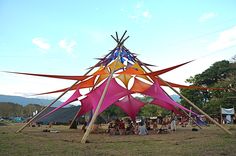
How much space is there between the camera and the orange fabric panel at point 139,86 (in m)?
14.4

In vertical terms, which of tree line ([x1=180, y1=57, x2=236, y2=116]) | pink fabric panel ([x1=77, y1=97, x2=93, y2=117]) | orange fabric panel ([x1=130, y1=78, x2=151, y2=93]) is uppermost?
tree line ([x1=180, y1=57, x2=236, y2=116])

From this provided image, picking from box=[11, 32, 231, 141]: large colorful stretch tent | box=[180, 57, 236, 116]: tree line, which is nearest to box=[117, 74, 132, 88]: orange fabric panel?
box=[11, 32, 231, 141]: large colorful stretch tent

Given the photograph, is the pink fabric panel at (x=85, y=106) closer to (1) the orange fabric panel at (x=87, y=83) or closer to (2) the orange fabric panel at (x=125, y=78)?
(1) the orange fabric panel at (x=87, y=83)

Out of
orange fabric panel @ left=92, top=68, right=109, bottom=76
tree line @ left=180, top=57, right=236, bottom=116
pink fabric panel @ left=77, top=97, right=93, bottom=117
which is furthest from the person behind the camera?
tree line @ left=180, top=57, right=236, bottom=116

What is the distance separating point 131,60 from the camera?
1509 cm

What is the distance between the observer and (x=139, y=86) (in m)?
14.9

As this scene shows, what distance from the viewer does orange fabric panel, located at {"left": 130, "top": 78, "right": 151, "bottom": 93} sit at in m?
14.4

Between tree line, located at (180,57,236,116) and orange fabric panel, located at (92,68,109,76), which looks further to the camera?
tree line, located at (180,57,236,116)

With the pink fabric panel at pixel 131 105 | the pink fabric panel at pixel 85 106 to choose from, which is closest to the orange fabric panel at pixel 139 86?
the pink fabric panel at pixel 85 106

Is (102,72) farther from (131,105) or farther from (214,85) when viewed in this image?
(214,85)

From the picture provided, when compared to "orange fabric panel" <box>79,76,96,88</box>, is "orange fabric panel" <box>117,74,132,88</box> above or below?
above

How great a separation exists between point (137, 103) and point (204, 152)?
11.4 meters

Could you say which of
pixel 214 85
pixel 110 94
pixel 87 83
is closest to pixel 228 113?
pixel 214 85

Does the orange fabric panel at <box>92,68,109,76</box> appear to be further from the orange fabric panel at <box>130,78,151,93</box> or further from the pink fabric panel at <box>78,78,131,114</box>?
the orange fabric panel at <box>130,78,151,93</box>
